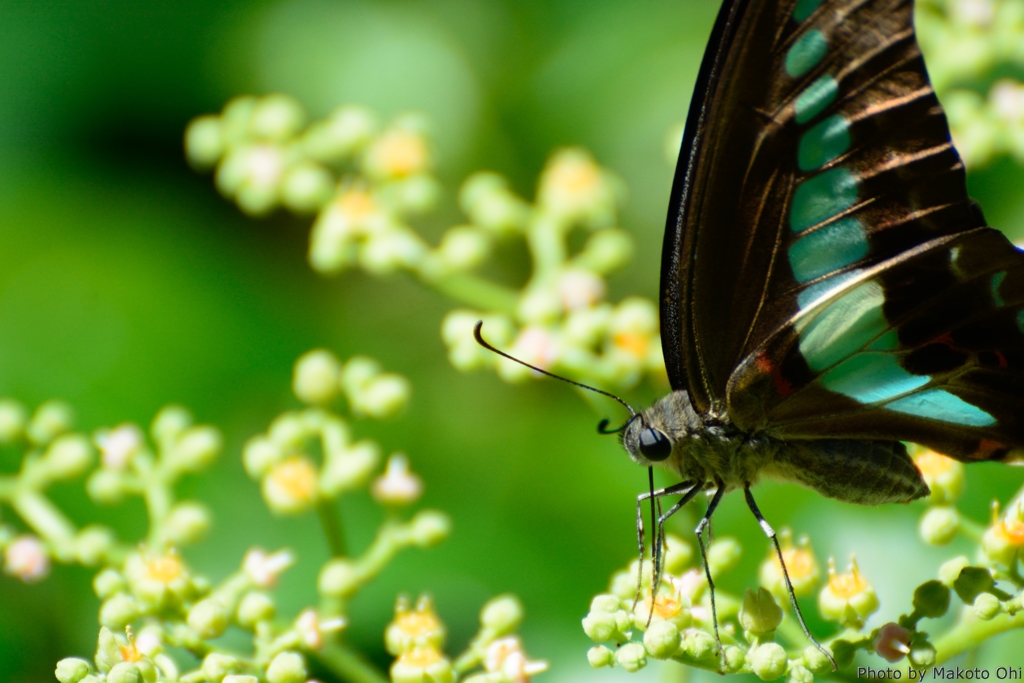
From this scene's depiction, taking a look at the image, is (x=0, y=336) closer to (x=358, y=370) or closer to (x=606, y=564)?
(x=358, y=370)

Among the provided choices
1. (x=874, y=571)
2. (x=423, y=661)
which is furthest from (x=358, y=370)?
(x=874, y=571)

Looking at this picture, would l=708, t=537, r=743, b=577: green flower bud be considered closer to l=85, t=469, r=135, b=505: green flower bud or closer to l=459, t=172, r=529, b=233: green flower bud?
l=459, t=172, r=529, b=233: green flower bud

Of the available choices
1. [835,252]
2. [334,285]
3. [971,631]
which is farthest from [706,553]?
[334,285]

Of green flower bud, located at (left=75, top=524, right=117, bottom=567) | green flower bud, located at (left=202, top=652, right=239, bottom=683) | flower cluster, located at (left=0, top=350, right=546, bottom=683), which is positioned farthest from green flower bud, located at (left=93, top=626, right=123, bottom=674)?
green flower bud, located at (left=75, top=524, right=117, bottom=567)

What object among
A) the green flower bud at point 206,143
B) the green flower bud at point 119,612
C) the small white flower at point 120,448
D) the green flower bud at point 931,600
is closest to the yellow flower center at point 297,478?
the small white flower at point 120,448

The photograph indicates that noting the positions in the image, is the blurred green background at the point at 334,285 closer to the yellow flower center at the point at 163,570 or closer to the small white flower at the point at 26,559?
the small white flower at the point at 26,559

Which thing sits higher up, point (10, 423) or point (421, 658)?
point (10, 423)

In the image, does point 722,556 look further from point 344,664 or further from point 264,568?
point 264,568
